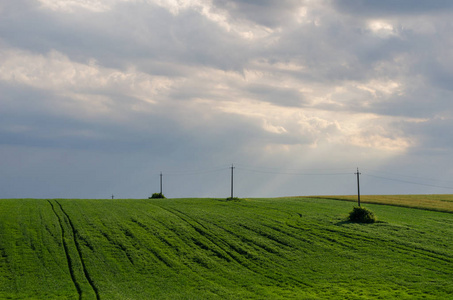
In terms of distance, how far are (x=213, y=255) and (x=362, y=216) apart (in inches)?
1090

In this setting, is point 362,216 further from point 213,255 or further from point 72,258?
point 72,258

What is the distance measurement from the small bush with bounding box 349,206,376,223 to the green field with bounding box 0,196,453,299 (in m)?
1.45

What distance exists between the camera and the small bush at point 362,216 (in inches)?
2436

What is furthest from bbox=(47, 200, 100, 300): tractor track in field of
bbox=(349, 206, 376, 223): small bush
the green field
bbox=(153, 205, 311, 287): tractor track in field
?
bbox=(349, 206, 376, 223): small bush

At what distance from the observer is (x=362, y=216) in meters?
62.2

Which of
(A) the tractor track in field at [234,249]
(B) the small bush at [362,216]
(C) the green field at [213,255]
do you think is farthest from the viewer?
(B) the small bush at [362,216]

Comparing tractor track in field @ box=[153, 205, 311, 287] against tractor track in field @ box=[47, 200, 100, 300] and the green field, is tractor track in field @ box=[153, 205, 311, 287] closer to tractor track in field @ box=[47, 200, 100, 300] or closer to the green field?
the green field

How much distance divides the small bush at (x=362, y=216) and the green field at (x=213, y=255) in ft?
4.74

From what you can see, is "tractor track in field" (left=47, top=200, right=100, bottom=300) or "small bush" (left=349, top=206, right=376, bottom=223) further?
"small bush" (left=349, top=206, right=376, bottom=223)

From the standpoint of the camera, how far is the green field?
35.1 metres

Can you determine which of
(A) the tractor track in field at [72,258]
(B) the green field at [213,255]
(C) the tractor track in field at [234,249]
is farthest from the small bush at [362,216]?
(A) the tractor track in field at [72,258]

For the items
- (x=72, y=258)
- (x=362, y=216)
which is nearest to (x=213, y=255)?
(x=72, y=258)

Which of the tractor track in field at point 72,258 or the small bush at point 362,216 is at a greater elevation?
the small bush at point 362,216

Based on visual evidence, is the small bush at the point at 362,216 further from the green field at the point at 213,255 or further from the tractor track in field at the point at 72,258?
the tractor track in field at the point at 72,258
